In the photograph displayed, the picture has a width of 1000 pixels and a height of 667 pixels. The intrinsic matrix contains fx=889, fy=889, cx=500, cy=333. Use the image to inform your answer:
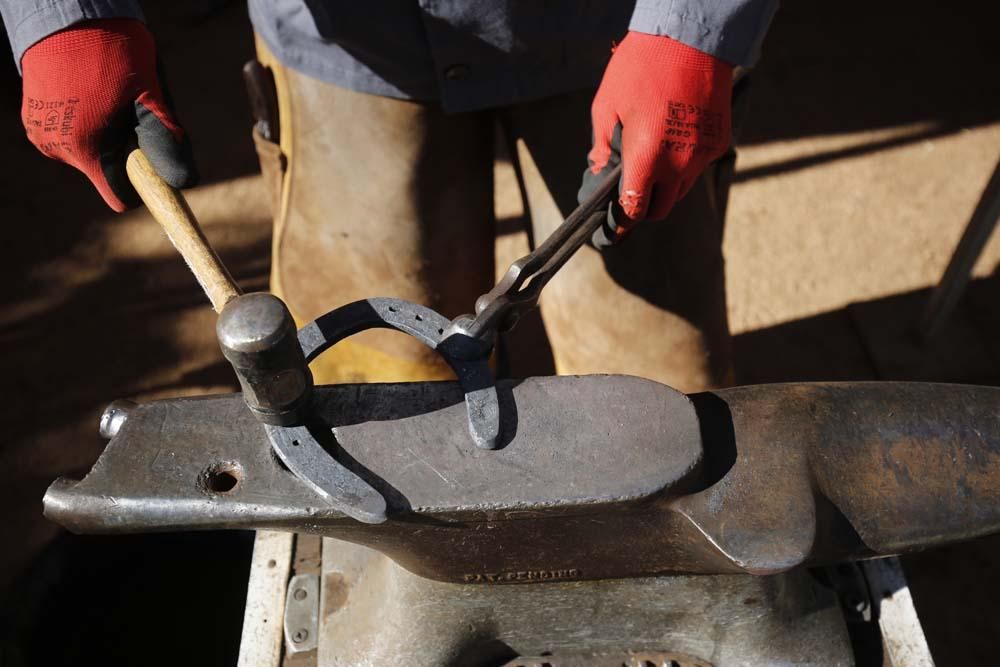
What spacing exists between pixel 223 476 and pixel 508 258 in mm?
1674

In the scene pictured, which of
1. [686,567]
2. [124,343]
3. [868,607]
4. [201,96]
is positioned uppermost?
[686,567]

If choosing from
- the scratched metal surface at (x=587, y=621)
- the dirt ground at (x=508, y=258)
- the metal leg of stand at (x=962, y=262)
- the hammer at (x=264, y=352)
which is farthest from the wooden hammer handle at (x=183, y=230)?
the metal leg of stand at (x=962, y=262)

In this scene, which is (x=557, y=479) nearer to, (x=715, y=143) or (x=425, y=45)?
(x=715, y=143)

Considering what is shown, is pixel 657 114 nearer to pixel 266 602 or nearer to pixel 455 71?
pixel 455 71

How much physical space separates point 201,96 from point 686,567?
8.53 ft

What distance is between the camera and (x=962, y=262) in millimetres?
2072

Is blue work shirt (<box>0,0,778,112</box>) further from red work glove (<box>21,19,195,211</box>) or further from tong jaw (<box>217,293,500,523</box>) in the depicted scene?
tong jaw (<box>217,293,500,523</box>)

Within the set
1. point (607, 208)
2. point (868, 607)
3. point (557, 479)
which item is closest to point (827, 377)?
point (868, 607)

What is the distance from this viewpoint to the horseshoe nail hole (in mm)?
861

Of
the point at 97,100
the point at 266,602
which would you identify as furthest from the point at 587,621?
the point at 97,100

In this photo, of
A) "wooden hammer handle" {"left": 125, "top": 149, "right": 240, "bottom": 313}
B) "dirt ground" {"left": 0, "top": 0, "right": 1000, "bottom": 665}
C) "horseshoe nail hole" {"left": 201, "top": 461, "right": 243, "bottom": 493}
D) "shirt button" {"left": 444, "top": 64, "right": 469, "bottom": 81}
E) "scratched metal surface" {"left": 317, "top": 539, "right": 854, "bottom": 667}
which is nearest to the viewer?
"horseshoe nail hole" {"left": 201, "top": 461, "right": 243, "bottom": 493}

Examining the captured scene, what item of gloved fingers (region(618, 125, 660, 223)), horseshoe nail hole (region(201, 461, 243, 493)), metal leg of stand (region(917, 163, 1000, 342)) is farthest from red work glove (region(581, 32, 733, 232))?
metal leg of stand (region(917, 163, 1000, 342))

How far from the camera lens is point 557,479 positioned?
86 centimetres

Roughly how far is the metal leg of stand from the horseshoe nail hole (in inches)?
68.9
